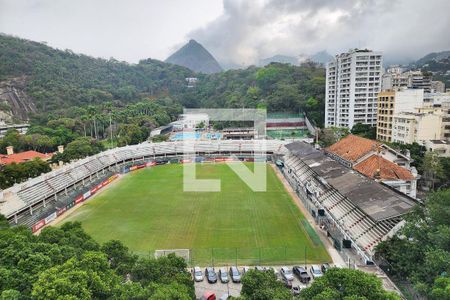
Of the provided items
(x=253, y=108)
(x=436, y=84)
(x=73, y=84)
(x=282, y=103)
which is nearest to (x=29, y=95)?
(x=73, y=84)

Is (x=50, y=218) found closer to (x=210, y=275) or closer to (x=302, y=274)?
(x=210, y=275)

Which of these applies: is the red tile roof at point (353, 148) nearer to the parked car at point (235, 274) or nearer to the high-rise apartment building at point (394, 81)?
the parked car at point (235, 274)

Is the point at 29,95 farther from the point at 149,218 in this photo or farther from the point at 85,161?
the point at 149,218

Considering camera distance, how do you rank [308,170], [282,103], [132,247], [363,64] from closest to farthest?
[132,247]
[308,170]
[363,64]
[282,103]

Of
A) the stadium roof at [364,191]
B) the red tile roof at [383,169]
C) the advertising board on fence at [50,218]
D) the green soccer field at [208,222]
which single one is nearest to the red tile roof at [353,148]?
the red tile roof at [383,169]

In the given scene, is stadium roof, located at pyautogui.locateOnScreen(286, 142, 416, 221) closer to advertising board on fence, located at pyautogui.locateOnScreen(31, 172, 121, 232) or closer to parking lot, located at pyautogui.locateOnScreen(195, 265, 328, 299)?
parking lot, located at pyautogui.locateOnScreen(195, 265, 328, 299)
